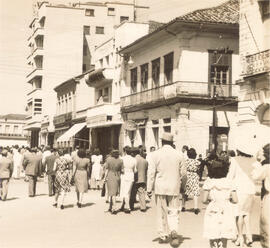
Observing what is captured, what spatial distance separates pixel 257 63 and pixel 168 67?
36.1ft

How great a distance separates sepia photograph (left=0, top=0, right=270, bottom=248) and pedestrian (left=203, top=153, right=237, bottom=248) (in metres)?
0.02

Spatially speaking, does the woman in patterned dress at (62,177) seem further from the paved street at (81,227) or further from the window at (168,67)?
the window at (168,67)

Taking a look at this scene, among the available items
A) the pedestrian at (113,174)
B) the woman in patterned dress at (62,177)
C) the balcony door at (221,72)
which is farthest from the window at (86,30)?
the pedestrian at (113,174)

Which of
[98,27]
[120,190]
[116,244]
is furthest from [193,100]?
[98,27]

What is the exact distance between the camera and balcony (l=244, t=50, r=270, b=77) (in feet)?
59.8

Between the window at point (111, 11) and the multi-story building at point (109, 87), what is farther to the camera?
the window at point (111, 11)

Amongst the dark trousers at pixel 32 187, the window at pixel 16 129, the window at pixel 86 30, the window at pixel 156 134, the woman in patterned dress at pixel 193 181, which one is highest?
the window at pixel 86 30

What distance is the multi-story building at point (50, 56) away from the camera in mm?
57188

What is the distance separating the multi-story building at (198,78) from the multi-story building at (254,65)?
6.20 m

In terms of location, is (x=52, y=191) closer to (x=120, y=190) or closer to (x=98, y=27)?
(x=120, y=190)

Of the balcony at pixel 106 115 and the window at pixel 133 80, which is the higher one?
the window at pixel 133 80

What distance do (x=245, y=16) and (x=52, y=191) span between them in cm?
970

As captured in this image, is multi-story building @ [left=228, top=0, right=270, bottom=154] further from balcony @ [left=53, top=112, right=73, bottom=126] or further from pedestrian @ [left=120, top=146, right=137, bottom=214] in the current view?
balcony @ [left=53, top=112, right=73, bottom=126]

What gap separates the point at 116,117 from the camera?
119 feet
